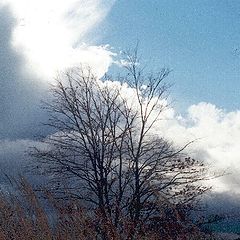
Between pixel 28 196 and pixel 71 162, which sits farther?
pixel 71 162

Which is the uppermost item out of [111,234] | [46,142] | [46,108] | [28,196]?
[46,108]

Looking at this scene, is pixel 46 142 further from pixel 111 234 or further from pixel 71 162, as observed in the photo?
pixel 111 234

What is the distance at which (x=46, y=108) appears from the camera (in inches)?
662

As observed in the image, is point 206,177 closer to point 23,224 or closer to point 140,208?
point 140,208

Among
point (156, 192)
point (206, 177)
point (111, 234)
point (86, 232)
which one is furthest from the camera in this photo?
point (206, 177)

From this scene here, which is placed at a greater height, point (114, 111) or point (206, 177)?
point (114, 111)

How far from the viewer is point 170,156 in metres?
15.4

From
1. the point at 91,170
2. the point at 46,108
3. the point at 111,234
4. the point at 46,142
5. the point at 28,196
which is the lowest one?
the point at 111,234

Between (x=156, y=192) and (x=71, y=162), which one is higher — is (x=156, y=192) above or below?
below

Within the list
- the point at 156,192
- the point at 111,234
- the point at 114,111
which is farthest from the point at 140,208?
the point at 156,192

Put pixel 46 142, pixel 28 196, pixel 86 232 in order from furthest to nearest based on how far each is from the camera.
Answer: pixel 46 142
pixel 86 232
pixel 28 196

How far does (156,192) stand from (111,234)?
8.30ft

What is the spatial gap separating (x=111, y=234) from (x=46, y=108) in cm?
1157

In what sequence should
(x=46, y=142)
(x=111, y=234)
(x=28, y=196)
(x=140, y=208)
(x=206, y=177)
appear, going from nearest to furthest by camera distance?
(x=28, y=196)
(x=111, y=234)
(x=140, y=208)
(x=206, y=177)
(x=46, y=142)
